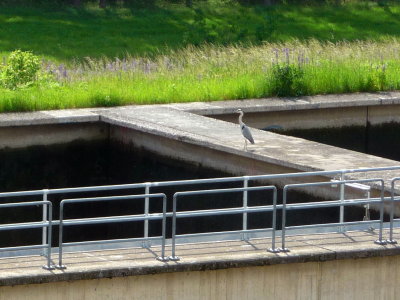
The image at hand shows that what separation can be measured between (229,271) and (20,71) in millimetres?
10865

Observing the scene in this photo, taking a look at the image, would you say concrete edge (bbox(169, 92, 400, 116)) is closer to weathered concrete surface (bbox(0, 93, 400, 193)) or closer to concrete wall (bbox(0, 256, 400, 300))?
weathered concrete surface (bbox(0, 93, 400, 193))

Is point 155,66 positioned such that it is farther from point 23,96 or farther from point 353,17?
point 353,17

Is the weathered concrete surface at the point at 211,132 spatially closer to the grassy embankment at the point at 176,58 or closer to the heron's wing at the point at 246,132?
the heron's wing at the point at 246,132

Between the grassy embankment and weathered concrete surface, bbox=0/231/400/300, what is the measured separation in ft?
28.1

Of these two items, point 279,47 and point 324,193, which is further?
point 279,47

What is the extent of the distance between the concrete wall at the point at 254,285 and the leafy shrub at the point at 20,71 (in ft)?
34.3

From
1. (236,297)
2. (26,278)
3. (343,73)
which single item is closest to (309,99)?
(343,73)

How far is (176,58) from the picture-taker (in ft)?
86.1

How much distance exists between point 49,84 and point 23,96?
1566 mm

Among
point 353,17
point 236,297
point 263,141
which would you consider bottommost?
point 236,297

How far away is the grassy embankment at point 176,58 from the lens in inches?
860

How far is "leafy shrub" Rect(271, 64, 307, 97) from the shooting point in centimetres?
2198

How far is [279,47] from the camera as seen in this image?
A: 90.1ft

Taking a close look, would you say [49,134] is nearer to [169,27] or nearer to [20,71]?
[20,71]
